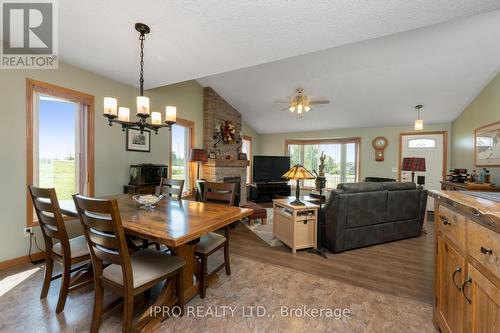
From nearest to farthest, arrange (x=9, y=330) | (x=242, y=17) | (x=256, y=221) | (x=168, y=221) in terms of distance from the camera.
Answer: (x=9, y=330) → (x=168, y=221) → (x=242, y=17) → (x=256, y=221)

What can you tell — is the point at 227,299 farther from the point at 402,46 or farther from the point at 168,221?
the point at 402,46

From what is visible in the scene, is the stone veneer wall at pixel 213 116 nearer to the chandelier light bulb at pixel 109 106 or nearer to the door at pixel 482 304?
the chandelier light bulb at pixel 109 106

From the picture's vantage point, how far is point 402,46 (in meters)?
3.20

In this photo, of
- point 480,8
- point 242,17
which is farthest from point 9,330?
point 480,8

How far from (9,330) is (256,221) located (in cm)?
351

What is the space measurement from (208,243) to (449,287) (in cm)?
179

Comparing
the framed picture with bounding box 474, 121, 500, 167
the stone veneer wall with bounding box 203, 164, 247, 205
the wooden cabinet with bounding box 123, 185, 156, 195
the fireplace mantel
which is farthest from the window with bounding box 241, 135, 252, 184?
the framed picture with bounding box 474, 121, 500, 167

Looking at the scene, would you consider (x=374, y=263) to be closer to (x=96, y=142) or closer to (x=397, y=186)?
(x=397, y=186)

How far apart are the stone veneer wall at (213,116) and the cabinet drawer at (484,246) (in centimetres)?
457

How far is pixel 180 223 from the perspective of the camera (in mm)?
1619

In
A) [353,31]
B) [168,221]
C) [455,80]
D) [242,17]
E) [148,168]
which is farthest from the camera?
[455,80]

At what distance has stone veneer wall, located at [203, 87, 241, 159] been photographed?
504cm

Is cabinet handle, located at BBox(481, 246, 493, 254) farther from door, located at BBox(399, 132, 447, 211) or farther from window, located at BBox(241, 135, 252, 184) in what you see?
window, located at BBox(241, 135, 252, 184)

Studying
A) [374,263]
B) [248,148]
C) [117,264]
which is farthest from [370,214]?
[248,148]
